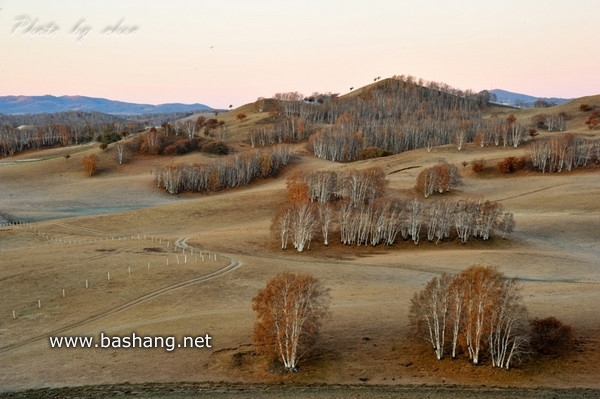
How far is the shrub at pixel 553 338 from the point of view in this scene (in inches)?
1512

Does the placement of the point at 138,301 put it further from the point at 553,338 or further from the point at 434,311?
the point at 553,338

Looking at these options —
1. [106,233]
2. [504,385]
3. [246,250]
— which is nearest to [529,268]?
[504,385]

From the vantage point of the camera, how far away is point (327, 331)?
144 ft

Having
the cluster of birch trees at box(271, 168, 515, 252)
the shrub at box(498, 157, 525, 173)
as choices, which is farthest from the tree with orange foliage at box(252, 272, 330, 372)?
the shrub at box(498, 157, 525, 173)

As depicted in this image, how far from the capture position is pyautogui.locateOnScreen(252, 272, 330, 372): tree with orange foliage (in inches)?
1516

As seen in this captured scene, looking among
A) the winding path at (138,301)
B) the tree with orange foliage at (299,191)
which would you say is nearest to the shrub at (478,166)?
the tree with orange foliage at (299,191)

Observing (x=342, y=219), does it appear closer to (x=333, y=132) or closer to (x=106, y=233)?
(x=106, y=233)

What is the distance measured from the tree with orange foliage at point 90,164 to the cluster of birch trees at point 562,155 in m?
130

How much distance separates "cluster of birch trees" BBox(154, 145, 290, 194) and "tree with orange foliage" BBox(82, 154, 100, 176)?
1014 inches

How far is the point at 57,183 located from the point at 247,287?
116742 mm

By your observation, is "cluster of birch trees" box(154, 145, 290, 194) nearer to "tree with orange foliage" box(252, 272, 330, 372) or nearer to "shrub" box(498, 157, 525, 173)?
"shrub" box(498, 157, 525, 173)

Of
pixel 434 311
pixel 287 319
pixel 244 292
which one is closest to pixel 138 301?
pixel 244 292

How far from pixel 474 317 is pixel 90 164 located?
146m

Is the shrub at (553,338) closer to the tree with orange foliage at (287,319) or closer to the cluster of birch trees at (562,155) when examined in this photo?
the tree with orange foliage at (287,319)
